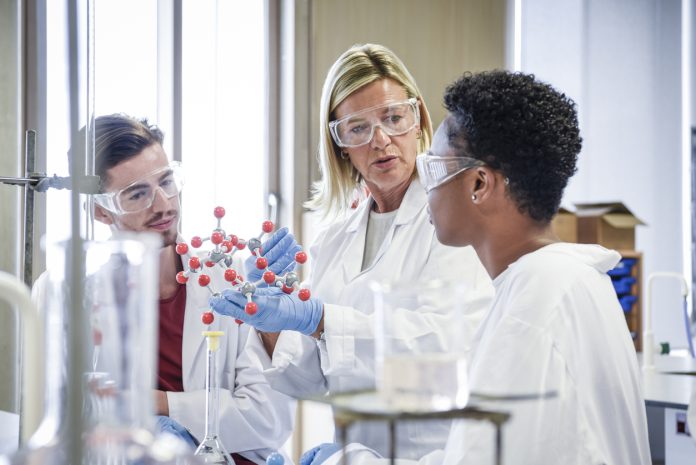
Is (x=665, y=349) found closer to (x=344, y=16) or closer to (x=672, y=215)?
(x=672, y=215)

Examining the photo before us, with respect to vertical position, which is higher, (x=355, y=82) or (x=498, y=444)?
(x=355, y=82)

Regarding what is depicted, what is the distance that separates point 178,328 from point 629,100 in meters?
4.05

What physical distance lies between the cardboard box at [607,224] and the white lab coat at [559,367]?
3244 millimetres

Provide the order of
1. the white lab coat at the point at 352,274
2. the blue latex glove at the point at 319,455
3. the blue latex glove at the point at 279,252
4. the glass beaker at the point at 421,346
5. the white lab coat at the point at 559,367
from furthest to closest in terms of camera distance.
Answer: the blue latex glove at the point at 279,252 → the white lab coat at the point at 352,274 → the blue latex glove at the point at 319,455 → the white lab coat at the point at 559,367 → the glass beaker at the point at 421,346

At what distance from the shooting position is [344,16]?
13.8ft

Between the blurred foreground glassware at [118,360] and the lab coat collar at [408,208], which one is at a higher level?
the lab coat collar at [408,208]

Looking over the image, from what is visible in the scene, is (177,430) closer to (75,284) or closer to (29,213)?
(29,213)

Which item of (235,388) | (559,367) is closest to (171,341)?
(235,388)

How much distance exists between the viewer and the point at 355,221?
2041 mm

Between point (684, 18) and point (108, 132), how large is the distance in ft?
14.8

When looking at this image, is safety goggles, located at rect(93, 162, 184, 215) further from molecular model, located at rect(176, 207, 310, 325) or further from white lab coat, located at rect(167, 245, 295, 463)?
molecular model, located at rect(176, 207, 310, 325)

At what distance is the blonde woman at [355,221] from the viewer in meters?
1.58

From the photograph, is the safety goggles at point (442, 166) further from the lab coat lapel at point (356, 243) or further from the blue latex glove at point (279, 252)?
the lab coat lapel at point (356, 243)

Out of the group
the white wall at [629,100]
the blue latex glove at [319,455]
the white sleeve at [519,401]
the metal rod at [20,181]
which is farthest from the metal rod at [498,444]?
the white wall at [629,100]
